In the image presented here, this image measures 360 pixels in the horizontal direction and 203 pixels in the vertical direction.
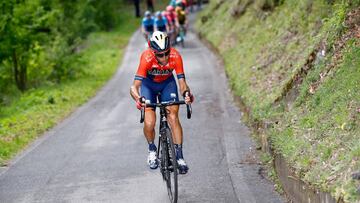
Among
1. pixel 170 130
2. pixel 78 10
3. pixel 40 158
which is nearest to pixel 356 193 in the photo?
pixel 170 130

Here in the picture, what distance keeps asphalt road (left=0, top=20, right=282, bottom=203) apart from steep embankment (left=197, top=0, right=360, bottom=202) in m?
0.60

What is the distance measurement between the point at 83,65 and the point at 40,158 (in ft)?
43.8

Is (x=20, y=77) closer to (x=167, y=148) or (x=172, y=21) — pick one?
(x=172, y=21)

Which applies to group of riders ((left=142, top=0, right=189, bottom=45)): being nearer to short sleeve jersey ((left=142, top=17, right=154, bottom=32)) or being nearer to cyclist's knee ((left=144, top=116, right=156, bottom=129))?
short sleeve jersey ((left=142, top=17, right=154, bottom=32))

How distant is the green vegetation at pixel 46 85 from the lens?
1483 centimetres

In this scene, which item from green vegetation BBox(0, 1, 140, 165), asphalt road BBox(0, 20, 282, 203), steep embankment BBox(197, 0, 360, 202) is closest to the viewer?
steep embankment BBox(197, 0, 360, 202)

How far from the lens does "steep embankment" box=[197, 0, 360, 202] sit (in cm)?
719

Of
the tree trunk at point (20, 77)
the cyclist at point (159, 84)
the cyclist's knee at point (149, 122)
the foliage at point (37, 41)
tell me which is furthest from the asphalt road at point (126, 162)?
the tree trunk at point (20, 77)

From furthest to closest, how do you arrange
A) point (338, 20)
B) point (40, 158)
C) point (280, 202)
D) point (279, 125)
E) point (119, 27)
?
point (119, 27) → point (40, 158) → point (338, 20) → point (279, 125) → point (280, 202)

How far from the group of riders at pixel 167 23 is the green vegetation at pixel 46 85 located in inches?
85.4

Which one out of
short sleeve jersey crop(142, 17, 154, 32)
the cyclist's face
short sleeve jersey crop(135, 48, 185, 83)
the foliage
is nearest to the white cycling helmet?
the cyclist's face

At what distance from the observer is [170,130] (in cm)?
850

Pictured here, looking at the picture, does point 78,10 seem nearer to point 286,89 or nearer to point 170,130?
point 286,89

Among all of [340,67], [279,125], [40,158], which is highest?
[340,67]
